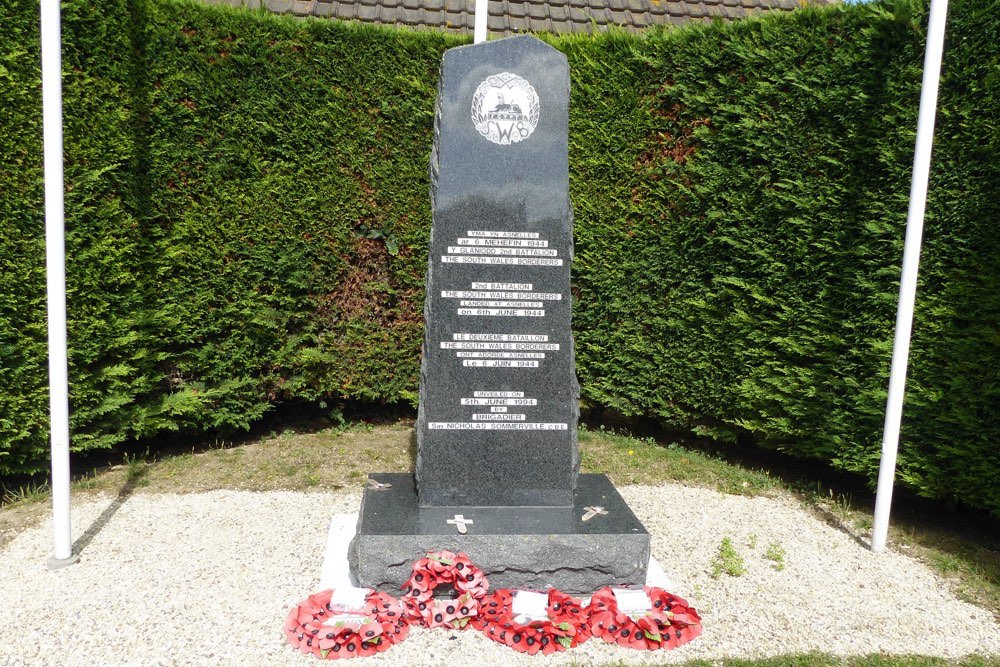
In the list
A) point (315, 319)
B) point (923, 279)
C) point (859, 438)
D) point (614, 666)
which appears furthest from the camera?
point (315, 319)

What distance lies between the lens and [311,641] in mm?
3037

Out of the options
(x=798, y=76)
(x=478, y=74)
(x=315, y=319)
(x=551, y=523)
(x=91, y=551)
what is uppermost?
(x=798, y=76)

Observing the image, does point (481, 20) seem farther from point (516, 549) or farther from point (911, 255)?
point (516, 549)

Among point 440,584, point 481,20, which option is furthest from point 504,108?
point 440,584

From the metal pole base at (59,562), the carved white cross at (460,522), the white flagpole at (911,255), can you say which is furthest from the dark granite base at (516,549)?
the white flagpole at (911,255)

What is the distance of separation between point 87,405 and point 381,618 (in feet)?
9.96

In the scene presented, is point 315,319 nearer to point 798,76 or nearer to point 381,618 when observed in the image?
point 381,618

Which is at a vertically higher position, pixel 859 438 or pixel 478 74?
Answer: pixel 478 74

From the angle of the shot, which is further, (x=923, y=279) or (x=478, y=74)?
(x=923, y=279)

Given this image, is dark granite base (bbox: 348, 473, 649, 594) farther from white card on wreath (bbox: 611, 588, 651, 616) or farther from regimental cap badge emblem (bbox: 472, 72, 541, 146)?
regimental cap badge emblem (bbox: 472, 72, 541, 146)

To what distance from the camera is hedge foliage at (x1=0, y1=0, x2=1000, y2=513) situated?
14.2 ft

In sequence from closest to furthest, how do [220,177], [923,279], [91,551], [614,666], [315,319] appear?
[614,666] < [91,551] < [923,279] < [220,177] < [315,319]

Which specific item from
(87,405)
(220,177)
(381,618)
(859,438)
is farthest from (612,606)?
(220,177)

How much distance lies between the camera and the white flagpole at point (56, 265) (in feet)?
11.1
